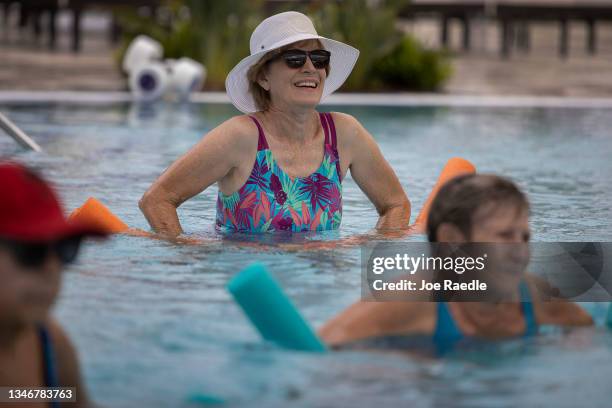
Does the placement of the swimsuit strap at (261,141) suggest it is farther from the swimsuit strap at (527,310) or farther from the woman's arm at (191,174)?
the swimsuit strap at (527,310)

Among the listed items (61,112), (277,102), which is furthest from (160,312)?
(61,112)

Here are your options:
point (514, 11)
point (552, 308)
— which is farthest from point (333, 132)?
point (514, 11)

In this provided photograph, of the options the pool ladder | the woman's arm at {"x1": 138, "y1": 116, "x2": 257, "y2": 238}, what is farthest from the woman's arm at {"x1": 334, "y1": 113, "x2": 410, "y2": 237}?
the pool ladder

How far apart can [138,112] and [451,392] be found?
945cm

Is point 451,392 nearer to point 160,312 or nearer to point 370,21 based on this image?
point 160,312

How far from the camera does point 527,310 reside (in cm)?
367

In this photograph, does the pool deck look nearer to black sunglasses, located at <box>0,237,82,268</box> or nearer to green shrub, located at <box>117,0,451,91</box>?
green shrub, located at <box>117,0,451,91</box>

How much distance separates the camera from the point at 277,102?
5.38m

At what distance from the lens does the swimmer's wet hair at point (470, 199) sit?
338 cm

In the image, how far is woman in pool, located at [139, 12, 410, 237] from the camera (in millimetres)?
5262

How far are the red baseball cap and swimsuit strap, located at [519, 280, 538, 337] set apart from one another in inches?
63.3

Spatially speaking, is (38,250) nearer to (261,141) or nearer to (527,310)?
(527,310)

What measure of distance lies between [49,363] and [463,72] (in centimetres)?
1658

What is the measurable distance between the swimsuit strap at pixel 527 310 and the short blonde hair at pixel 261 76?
199 cm
